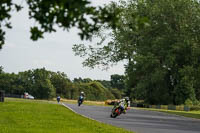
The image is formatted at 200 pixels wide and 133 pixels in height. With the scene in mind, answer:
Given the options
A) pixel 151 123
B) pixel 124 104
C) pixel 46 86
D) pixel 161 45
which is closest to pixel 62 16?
pixel 151 123

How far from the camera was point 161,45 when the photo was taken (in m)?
46.3

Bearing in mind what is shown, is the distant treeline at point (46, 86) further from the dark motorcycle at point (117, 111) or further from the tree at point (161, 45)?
the dark motorcycle at point (117, 111)

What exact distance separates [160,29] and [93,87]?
8751 centimetres

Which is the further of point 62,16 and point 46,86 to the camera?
point 46,86

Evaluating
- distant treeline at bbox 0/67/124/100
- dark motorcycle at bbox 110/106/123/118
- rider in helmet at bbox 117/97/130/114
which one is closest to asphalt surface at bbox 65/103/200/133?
dark motorcycle at bbox 110/106/123/118

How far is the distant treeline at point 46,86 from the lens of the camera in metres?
117

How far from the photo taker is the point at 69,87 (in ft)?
414

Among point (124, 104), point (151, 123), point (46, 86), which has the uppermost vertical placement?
point (46, 86)

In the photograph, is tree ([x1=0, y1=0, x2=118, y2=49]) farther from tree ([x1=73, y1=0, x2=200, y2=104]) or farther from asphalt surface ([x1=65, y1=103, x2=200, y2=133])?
tree ([x1=73, y1=0, x2=200, y2=104])

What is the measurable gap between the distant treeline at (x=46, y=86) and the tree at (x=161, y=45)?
59695 millimetres

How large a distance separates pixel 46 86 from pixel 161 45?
71.7 meters

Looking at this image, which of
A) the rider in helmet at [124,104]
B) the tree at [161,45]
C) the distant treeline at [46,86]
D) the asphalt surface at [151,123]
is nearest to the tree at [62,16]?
the asphalt surface at [151,123]

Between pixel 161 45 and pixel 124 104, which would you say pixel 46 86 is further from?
pixel 124 104

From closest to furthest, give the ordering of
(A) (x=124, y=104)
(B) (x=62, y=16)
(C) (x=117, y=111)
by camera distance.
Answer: (B) (x=62, y=16) → (A) (x=124, y=104) → (C) (x=117, y=111)
